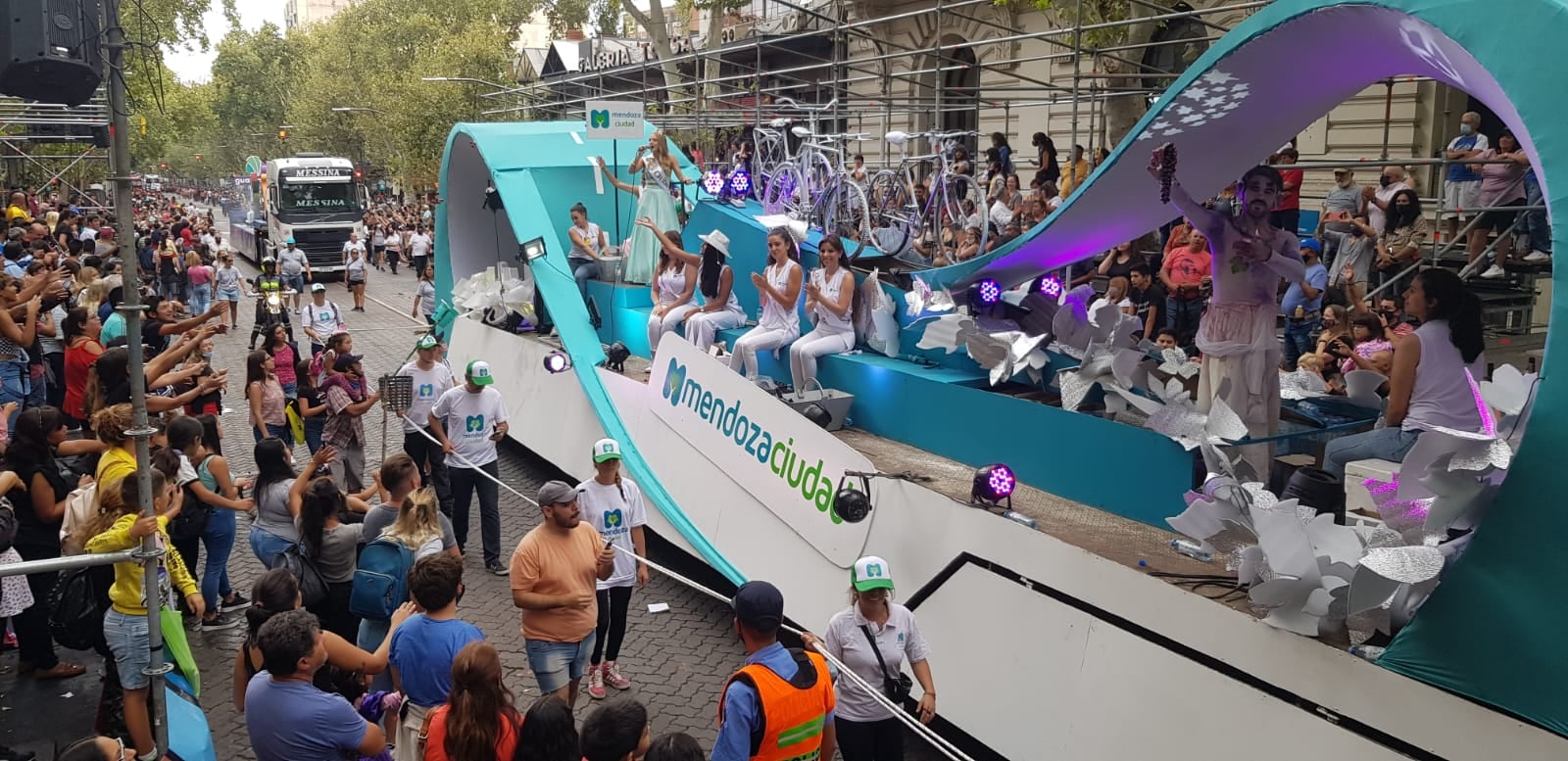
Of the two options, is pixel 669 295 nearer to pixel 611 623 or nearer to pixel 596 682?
pixel 611 623

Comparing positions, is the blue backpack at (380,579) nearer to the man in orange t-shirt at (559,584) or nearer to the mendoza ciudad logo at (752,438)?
the man in orange t-shirt at (559,584)

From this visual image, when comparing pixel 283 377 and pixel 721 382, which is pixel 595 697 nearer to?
pixel 721 382

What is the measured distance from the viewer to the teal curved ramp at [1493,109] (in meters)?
3.51

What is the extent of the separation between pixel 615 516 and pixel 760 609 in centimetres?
251

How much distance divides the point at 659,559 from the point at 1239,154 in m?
5.14

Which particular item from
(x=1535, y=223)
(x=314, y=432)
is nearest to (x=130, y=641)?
(x=314, y=432)

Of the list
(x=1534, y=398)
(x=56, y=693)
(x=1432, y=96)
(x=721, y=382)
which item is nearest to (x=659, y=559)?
(x=721, y=382)

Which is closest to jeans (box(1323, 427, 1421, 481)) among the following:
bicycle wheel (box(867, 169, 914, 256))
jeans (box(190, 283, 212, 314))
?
bicycle wheel (box(867, 169, 914, 256))

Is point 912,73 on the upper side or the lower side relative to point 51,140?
upper

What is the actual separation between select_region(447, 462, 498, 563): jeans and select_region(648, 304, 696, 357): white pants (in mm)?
Answer: 2124

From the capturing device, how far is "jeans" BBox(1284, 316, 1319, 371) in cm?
912

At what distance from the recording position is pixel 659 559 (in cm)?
894

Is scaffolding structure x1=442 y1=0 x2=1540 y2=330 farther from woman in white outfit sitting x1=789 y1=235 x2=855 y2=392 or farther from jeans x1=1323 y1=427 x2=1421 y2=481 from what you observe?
jeans x1=1323 y1=427 x2=1421 y2=481

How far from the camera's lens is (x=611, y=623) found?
6574 millimetres
